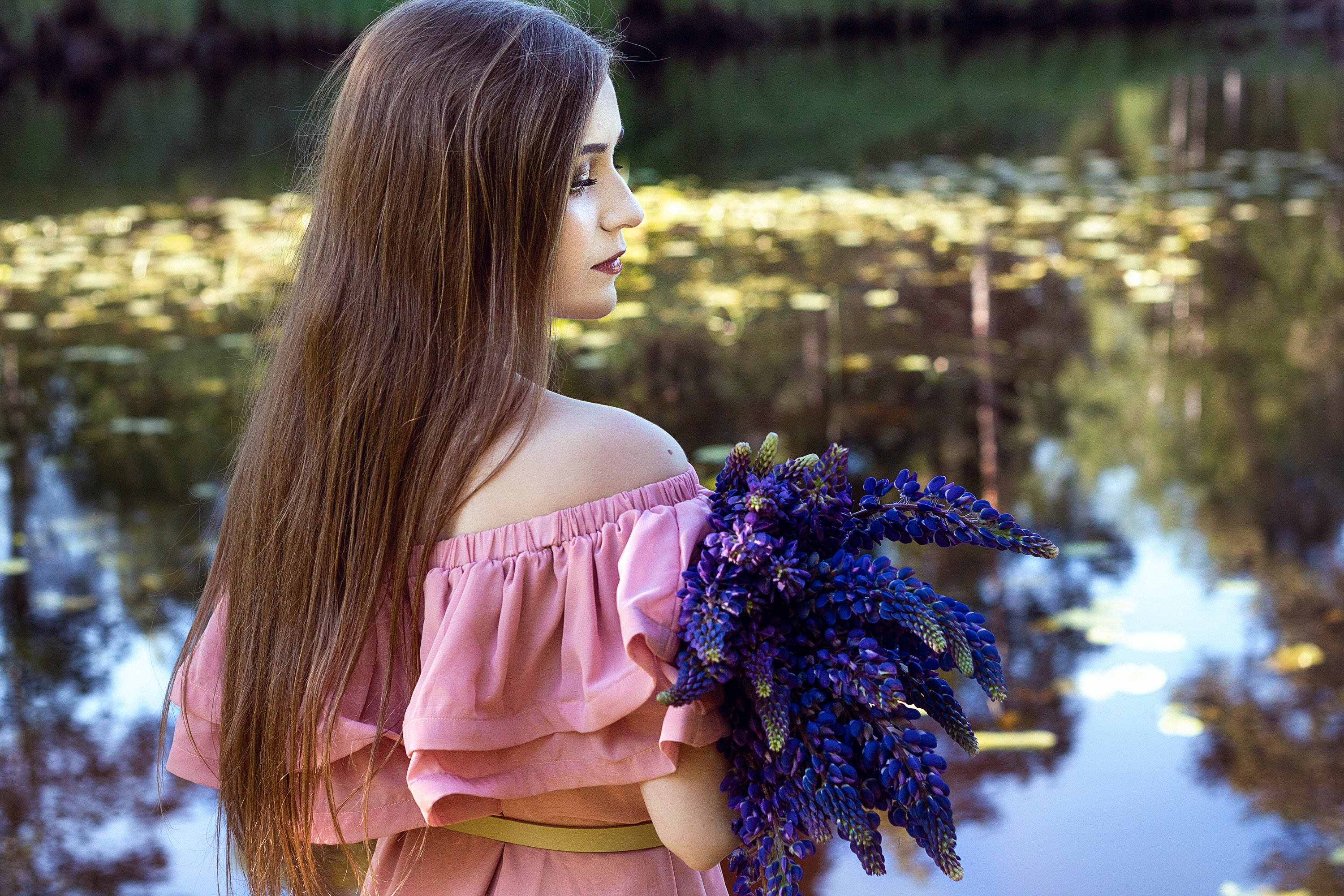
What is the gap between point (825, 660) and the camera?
1.07 meters

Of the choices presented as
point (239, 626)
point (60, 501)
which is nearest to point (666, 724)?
point (239, 626)

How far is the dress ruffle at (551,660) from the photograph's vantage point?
1.11 m

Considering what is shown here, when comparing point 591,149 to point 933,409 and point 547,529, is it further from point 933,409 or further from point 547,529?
point 933,409

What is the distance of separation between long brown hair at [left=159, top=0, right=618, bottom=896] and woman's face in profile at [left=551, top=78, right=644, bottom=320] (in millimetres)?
23

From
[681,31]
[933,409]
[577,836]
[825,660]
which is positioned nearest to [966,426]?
[933,409]

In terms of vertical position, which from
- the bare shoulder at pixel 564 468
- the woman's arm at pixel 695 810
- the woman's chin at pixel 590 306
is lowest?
the woman's arm at pixel 695 810

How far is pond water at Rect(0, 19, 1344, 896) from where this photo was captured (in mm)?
2939

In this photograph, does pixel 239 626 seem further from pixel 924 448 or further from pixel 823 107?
pixel 823 107

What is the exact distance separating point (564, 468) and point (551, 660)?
173mm

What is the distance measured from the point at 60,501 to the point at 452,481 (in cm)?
421

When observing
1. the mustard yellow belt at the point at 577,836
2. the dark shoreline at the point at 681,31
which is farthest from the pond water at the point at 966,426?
the dark shoreline at the point at 681,31

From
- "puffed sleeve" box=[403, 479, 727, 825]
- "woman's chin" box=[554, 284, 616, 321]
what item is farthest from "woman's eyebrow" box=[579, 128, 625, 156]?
"puffed sleeve" box=[403, 479, 727, 825]

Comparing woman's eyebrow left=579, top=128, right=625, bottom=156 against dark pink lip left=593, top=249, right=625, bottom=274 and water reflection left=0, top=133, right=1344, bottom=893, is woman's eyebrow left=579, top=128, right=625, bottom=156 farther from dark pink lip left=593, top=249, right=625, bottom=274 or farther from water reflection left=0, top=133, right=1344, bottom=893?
water reflection left=0, top=133, right=1344, bottom=893

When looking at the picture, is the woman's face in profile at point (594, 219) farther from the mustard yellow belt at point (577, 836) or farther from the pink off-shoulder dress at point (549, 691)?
the mustard yellow belt at point (577, 836)
